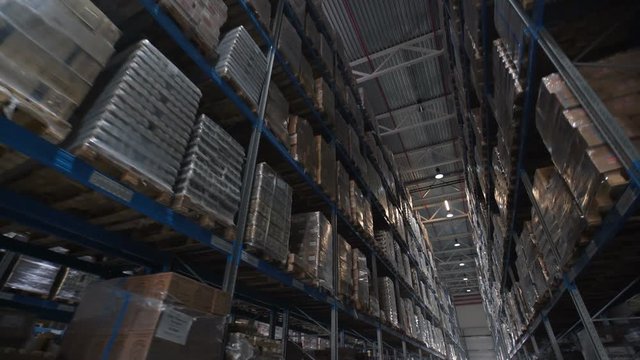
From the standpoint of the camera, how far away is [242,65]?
340cm

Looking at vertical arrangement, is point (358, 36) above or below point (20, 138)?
above

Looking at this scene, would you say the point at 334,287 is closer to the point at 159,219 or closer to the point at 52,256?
the point at 159,219

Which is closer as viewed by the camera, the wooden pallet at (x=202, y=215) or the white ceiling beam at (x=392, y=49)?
the wooden pallet at (x=202, y=215)

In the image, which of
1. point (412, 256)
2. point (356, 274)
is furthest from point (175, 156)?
point (412, 256)

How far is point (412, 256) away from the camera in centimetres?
1033

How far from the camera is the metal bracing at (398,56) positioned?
980 centimetres

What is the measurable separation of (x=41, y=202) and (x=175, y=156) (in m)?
0.88

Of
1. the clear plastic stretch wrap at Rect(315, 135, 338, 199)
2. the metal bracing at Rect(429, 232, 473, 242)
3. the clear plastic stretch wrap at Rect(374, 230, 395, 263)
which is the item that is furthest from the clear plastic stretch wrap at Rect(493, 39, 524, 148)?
the metal bracing at Rect(429, 232, 473, 242)

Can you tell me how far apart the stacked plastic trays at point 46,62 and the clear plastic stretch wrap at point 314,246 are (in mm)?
2646

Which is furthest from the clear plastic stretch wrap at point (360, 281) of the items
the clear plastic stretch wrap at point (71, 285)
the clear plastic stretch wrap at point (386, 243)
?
the clear plastic stretch wrap at point (71, 285)

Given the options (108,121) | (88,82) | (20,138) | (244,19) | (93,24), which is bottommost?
(20,138)

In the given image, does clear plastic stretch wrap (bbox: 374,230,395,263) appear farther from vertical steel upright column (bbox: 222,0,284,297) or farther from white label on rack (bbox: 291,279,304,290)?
vertical steel upright column (bbox: 222,0,284,297)

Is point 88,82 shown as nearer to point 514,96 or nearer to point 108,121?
point 108,121

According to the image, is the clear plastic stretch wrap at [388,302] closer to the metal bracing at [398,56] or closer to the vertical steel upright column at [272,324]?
the vertical steel upright column at [272,324]
